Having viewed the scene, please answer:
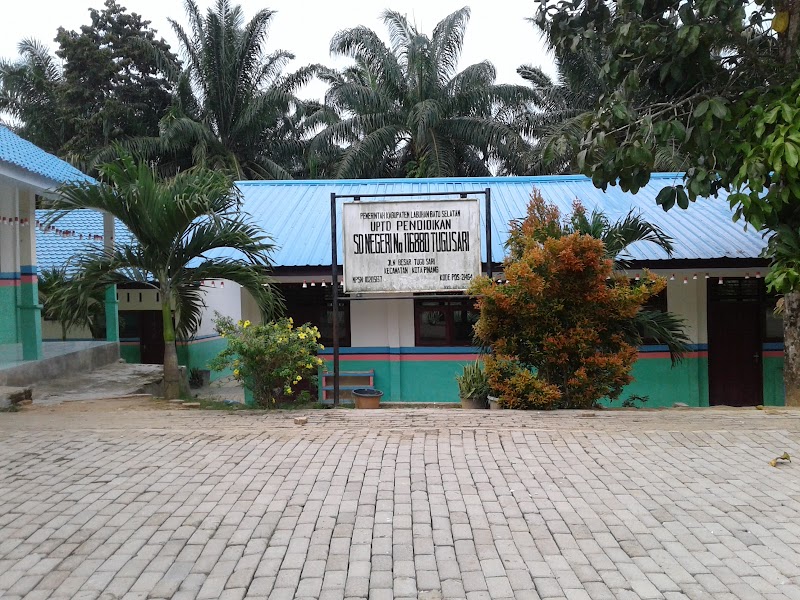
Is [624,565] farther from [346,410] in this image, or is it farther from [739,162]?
[739,162]

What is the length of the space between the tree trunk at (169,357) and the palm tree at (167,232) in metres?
0.01

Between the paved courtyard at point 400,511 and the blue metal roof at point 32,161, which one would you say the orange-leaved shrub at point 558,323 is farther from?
the blue metal roof at point 32,161

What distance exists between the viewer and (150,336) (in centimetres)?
1742

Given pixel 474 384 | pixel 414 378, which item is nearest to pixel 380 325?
pixel 414 378

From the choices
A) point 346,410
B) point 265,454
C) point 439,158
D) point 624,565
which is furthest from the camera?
point 439,158

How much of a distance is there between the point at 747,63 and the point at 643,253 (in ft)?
12.6

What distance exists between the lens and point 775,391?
504 inches

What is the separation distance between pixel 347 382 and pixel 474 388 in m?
3.79

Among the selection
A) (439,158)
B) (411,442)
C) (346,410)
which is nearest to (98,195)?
(346,410)

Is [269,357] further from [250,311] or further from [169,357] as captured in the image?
[250,311]

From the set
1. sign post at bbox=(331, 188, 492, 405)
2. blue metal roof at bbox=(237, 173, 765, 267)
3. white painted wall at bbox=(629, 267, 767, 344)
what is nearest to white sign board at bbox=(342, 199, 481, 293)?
sign post at bbox=(331, 188, 492, 405)

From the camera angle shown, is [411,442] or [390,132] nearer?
[411,442]

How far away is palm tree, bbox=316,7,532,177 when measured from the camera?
2488 cm

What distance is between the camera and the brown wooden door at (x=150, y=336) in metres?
17.4
